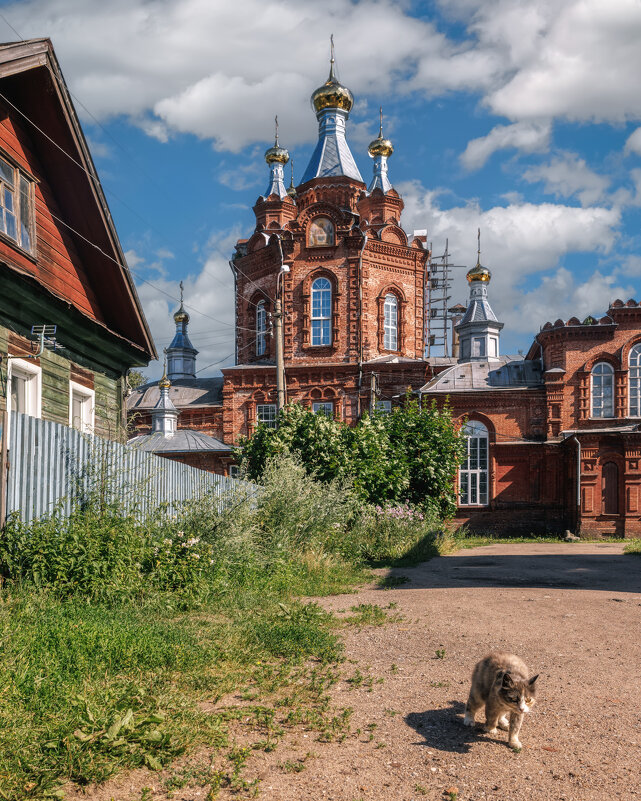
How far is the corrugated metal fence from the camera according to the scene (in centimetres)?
A: 696

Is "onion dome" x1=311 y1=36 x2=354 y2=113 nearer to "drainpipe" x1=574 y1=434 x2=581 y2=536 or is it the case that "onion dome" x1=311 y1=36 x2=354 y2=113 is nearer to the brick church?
the brick church

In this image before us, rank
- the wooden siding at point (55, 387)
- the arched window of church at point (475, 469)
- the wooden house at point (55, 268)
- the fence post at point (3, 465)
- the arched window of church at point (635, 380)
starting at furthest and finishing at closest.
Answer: the arched window of church at point (475, 469), the arched window of church at point (635, 380), the wooden siding at point (55, 387), the wooden house at point (55, 268), the fence post at point (3, 465)

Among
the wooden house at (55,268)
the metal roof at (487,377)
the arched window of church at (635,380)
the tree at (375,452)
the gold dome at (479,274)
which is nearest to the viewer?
the wooden house at (55,268)

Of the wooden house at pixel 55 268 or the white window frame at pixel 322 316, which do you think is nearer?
the wooden house at pixel 55 268

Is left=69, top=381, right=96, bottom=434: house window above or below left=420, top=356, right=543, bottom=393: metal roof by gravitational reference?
below

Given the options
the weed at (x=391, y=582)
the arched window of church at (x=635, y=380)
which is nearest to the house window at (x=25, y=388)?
the weed at (x=391, y=582)

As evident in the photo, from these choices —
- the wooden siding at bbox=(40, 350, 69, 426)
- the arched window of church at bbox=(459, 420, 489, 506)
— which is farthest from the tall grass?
the arched window of church at bbox=(459, 420, 489, 506)

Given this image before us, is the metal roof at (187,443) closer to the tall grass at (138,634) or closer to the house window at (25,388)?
the tall grass at (138,634)

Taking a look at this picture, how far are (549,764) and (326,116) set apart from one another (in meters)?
34.4

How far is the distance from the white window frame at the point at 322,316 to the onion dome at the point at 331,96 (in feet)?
32.0

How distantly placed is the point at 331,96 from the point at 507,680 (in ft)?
112

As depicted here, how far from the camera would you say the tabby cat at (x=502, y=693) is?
4.04 meters

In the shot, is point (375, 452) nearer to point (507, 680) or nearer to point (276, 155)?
point (507, 680)

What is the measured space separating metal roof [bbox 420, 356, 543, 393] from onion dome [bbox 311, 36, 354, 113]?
14.0 meters
